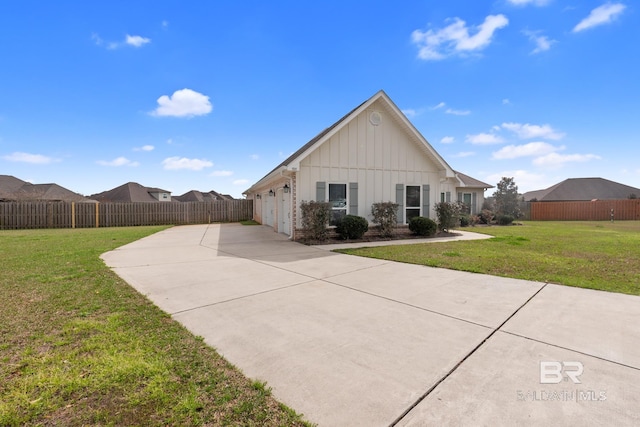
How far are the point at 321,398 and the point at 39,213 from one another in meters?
25.4

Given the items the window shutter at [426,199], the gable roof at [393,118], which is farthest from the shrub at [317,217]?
the window shutter at [426,199]

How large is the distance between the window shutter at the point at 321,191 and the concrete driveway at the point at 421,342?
5.84 m

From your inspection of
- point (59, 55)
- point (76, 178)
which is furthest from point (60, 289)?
point (76, 178)

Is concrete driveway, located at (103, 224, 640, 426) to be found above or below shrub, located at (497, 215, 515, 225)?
below

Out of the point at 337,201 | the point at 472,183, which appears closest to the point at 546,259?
the point at 337,201

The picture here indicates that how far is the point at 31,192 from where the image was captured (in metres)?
27.8

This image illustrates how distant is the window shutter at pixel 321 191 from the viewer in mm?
11539

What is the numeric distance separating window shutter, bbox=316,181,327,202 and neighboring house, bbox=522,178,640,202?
99.9 ft

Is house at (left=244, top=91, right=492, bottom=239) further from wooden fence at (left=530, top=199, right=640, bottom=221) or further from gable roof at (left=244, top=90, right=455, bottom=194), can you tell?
wooden fence at (left=530, top=199, right=640, bottom=221)

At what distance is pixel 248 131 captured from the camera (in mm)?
18812

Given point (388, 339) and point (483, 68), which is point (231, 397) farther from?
point (483, 68)

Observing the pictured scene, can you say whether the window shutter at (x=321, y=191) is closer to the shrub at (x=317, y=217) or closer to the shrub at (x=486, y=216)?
the shrub at (x=317, y=217)

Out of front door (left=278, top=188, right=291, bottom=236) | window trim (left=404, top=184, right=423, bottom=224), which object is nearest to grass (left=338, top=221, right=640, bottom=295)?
window trim (left=404, top=184, right=423, bottom=224)

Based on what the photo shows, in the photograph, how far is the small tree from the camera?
2206 cm
